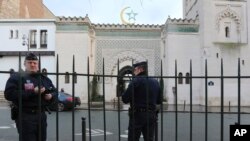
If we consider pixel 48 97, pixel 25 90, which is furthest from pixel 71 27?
pixel 25 90

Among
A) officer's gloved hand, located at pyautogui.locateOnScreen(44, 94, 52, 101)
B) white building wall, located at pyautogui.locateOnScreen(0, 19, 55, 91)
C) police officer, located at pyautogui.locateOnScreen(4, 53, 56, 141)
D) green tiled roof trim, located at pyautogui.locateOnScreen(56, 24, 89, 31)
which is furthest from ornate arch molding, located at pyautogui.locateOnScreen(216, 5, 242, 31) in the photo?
officer's gloved hand, located at pyautogui.locateOnScreen(44, 94, 52, 101)

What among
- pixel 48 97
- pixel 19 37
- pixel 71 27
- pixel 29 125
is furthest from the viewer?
pixel 19 37

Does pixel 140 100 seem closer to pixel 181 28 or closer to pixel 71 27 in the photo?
pixel 181 28

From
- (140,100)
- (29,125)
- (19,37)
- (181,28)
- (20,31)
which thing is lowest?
(29,125)

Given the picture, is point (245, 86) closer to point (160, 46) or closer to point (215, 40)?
point (215, 40)

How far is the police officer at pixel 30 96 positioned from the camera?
4.32 meters

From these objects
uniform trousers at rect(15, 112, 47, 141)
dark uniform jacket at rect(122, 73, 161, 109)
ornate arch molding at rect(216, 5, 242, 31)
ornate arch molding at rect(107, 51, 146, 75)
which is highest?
ornate arch molding at rect(216, 5, 242, 31)

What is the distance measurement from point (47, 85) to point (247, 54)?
2733 cm

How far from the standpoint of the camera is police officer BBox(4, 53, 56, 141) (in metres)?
4.32

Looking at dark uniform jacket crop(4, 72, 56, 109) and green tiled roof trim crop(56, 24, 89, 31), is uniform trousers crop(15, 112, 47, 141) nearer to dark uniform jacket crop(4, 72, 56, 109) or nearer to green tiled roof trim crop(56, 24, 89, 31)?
dark uniform jacket crop(4, 72, 56, 109)

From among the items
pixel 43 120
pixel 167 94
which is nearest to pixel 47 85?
pixel 43 120

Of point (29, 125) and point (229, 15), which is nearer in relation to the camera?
point (29, 125)

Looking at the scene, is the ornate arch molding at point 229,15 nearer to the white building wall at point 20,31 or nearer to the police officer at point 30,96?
the white building wall at point 20,31

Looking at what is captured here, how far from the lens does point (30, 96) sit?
14.4 feet
